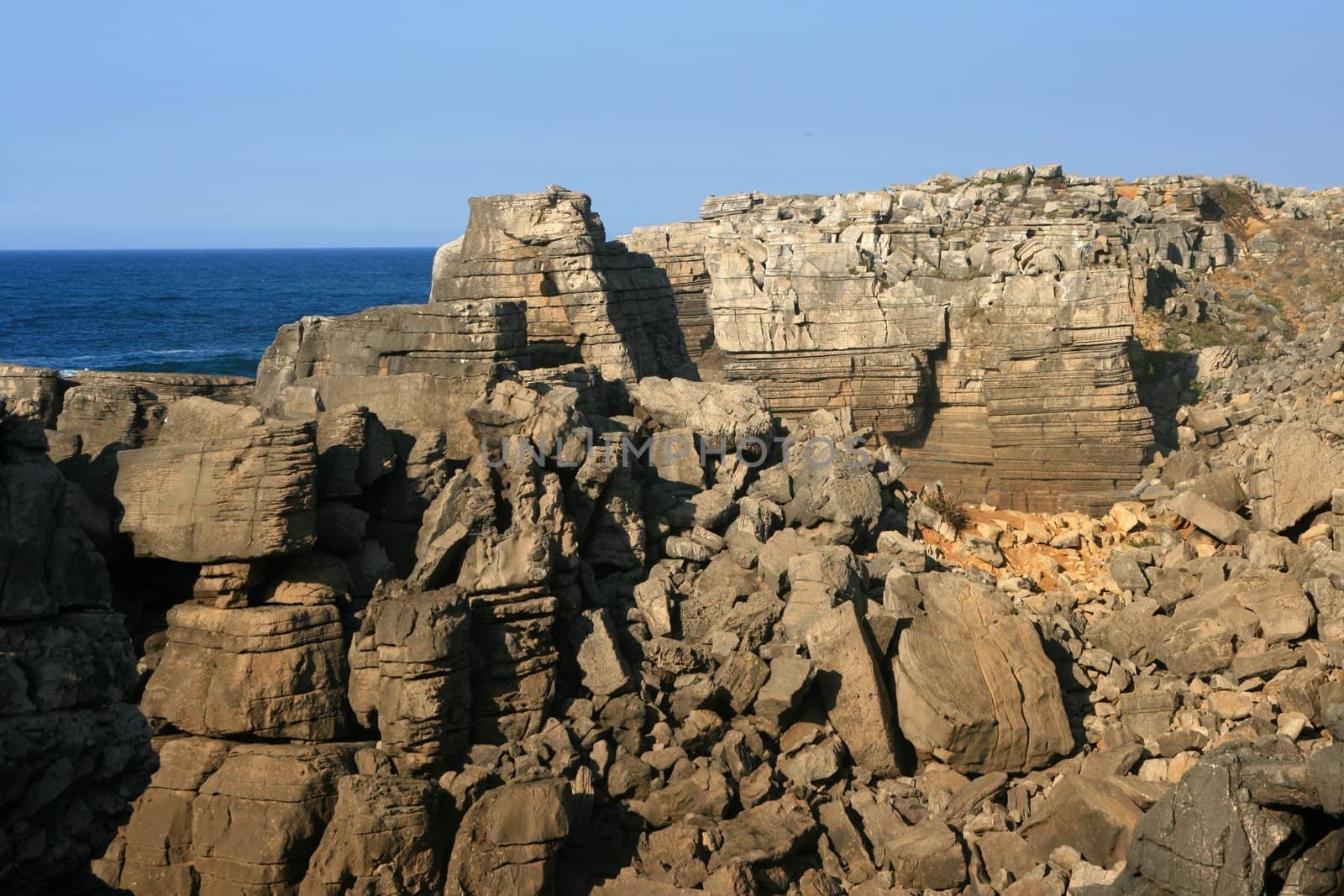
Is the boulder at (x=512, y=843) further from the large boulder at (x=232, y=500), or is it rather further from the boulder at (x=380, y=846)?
the large boulder at (x=232, y=500)

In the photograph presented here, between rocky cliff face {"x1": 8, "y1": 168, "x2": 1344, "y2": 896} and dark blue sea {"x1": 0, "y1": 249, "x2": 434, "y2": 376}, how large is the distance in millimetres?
22311

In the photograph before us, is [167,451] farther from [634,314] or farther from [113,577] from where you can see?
[634,314]

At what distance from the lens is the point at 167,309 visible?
6681 cm

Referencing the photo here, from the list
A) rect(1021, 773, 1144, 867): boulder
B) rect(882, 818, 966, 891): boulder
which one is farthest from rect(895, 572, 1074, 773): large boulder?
rect(882, 818, 966, 891): boulder

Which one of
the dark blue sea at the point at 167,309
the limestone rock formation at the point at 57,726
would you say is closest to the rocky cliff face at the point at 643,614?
the limestone rock formation at the point at 57,726

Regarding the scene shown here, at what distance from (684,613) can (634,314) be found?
6.99 meters

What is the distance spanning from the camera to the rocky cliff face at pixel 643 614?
10258 mm

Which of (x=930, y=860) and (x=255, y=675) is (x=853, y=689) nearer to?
(x=930, y=860)

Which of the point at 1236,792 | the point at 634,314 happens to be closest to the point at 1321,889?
the point at 1236,792

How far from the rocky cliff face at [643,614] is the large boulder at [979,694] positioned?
1.5 inches

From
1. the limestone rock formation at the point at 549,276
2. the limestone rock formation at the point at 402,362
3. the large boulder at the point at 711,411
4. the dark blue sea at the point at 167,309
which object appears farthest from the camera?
the dark blue sea at the point at 167,309

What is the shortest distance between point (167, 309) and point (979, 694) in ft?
201

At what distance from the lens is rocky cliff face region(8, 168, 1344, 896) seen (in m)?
10.3

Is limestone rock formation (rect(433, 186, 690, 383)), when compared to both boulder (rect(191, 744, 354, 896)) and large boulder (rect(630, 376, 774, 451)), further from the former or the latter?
boulder (rect(191, 744, 354, 896))
